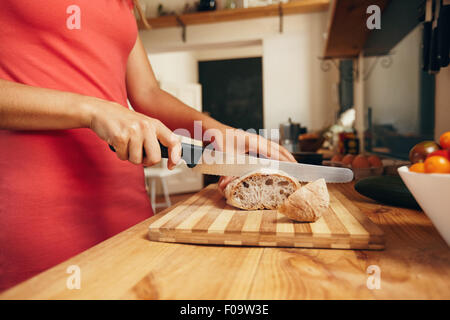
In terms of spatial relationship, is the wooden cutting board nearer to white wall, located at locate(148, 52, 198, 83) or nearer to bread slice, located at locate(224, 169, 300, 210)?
bread slice, located at locate(224, 169, 300, 210)

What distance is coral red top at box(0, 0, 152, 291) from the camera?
75 cm

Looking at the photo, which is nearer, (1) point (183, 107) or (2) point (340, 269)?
(2) point (340, 269)

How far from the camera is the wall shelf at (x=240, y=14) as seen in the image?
396cm

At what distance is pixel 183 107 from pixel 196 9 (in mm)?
3881

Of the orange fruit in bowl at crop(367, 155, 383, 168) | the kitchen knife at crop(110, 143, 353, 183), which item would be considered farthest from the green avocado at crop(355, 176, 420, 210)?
the orange fruit in bowl at crop(367, 155, 383, 168)

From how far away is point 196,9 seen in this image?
14.4ft

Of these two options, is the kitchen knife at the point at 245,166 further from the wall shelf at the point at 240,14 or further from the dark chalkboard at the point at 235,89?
the dark chalkboard at the point at 235,89

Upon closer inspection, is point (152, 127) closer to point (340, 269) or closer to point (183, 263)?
point (183, 263)

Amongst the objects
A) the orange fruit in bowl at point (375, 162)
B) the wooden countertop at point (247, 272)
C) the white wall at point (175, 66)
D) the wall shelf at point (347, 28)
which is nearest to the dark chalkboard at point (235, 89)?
the white wall at point (175, 66)

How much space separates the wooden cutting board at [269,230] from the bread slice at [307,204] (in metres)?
0.02

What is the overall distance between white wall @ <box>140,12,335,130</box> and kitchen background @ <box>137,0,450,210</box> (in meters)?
0.01
